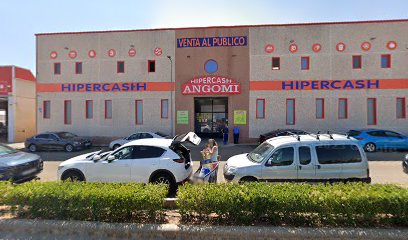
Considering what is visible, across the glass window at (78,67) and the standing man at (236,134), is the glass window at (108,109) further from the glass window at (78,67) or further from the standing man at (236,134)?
the standing man at (236,134)

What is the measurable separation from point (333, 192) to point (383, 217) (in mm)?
793

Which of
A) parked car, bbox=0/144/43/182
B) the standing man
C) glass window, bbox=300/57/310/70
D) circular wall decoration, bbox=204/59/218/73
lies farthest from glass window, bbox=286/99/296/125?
parked car, bbox=0/144/43/182

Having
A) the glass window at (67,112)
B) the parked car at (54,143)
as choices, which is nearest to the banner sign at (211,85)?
the parked car at (54,143)

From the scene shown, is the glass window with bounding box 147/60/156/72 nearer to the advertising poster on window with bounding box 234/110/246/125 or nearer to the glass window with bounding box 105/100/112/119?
the glass window with bounding box 105/100/112/119

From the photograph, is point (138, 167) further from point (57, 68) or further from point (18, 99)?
point (18, 99)

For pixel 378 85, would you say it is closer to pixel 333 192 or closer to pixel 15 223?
pixel 333 192

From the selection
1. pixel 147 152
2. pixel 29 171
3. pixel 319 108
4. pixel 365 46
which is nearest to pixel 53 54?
pixel 29 171

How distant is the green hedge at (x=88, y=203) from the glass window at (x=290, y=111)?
1597cm

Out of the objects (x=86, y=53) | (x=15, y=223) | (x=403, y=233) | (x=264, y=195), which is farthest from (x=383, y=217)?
(x=86, y=53)

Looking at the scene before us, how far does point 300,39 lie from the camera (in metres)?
18.3

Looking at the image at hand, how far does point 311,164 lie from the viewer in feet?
20.0

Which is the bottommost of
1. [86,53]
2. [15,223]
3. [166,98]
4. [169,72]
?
[15,223]

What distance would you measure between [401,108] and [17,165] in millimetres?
22563

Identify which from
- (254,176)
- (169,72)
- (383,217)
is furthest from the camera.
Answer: (169,72)
